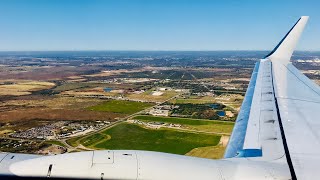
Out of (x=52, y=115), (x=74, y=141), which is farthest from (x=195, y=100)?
(x=74, y=141)

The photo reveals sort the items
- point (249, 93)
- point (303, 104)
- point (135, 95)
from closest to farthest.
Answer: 1. point (303, 104)
2. point (249, 93)
3. point (135, 95)

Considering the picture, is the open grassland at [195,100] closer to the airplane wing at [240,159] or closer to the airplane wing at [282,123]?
the airplane wing at [282,123]

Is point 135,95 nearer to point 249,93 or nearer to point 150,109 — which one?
point 150,109

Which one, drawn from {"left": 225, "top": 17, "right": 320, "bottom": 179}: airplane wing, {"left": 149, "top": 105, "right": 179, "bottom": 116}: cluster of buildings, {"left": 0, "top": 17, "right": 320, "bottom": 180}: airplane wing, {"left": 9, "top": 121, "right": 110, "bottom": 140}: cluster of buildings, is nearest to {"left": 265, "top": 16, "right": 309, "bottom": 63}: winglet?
{"left": 225, "top": 17, "right": 320, "bottom": 179}: airplane wing

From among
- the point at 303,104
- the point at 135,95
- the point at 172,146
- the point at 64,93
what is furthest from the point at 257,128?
the point at 64,93

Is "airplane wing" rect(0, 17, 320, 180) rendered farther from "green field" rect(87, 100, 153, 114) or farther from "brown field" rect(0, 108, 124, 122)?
"green field" rect(87, 100, 153, 114)

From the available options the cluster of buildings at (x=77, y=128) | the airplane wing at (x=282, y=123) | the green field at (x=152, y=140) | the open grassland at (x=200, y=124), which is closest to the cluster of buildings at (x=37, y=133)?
the cluster of buildings at (x=77, y=128)

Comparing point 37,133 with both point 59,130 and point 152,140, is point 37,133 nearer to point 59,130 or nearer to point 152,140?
point 59,130

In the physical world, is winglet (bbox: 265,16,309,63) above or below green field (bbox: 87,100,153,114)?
above
